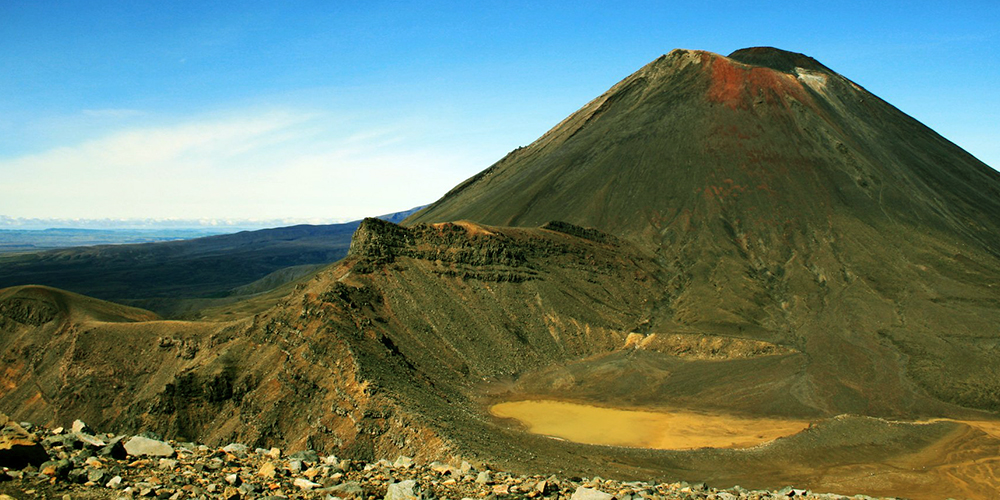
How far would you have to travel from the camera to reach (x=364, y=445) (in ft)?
90.2

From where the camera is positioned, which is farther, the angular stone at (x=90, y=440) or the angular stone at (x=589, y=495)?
the angular stone at (x=589, y=495)

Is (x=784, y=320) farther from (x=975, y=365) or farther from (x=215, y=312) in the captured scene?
(x=215, y=312)

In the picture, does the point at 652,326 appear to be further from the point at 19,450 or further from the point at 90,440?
the point at 19,450

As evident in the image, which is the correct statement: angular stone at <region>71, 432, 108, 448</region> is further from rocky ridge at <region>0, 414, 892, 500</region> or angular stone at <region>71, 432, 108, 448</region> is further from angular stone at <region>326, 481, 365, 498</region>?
angular stone at <region>326, 481, 365, 498</region>

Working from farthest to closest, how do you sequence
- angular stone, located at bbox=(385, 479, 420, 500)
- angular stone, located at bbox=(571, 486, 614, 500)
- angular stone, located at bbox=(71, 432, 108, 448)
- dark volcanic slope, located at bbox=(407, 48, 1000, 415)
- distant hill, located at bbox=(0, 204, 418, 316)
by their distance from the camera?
distant hill, located at bbox=(0, 204, 418, 316) < dark volcanic slope, located at bbox=(407, 48, 1000, 415) < angular stone, located at bbox=(571, 486, 614, 500) < angular stone, located at bbox=(385, 479, 420, 500) < angular stone, located at bbox=(71, 432, 108, 448)

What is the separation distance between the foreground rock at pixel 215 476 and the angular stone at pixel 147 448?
0.02m

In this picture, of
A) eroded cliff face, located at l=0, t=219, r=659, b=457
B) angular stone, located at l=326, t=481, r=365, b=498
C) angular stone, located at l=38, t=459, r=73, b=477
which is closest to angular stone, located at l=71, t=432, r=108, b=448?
angular stone, located at l=38, t=459, r=73, b=477

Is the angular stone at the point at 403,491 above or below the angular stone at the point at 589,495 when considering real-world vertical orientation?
above

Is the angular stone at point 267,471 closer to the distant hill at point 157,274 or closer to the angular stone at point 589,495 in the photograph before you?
the angular stone at point 589,495

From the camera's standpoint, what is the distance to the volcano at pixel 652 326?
97.4ft

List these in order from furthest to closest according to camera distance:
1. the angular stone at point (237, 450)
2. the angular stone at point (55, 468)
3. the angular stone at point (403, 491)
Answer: the angular stone at point (237, 450), the angular stone at point (403, 491), the angular stone at point (55, 468)

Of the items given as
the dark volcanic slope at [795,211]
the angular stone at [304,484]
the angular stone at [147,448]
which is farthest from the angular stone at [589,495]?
the dark volcanic slope at [795,211]

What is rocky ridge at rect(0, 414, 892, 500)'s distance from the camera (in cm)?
1041

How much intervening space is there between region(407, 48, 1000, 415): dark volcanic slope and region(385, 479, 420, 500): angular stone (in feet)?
110
